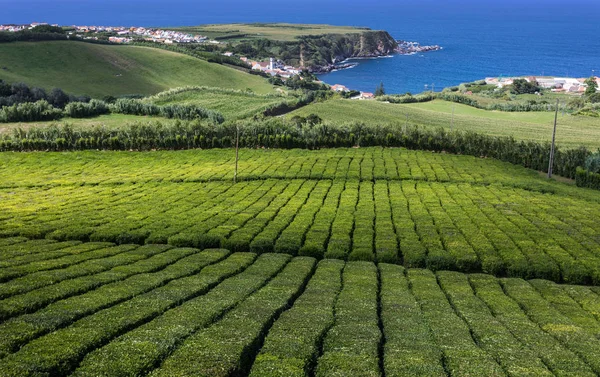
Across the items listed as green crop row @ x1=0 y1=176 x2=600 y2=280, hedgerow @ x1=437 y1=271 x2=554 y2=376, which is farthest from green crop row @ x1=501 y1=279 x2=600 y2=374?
green crop row @ x1=0 y1=176 x2=600 y2=280

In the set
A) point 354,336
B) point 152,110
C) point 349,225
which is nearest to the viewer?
point 354,336

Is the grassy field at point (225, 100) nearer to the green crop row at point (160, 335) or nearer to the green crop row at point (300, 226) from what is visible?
the green crop row at point (300, 226)

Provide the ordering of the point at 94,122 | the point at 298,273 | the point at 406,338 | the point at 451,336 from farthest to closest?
the point at 94,122
the point at 298,273
the point at 451,336
the point at 406,338

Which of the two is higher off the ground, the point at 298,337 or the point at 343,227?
the point at 298,337

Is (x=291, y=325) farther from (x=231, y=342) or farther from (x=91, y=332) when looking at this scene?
(x=91, y=332)

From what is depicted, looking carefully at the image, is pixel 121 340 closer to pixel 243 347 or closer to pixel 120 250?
pixel 243 347

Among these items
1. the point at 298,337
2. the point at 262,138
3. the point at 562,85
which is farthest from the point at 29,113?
the point at 562,85
